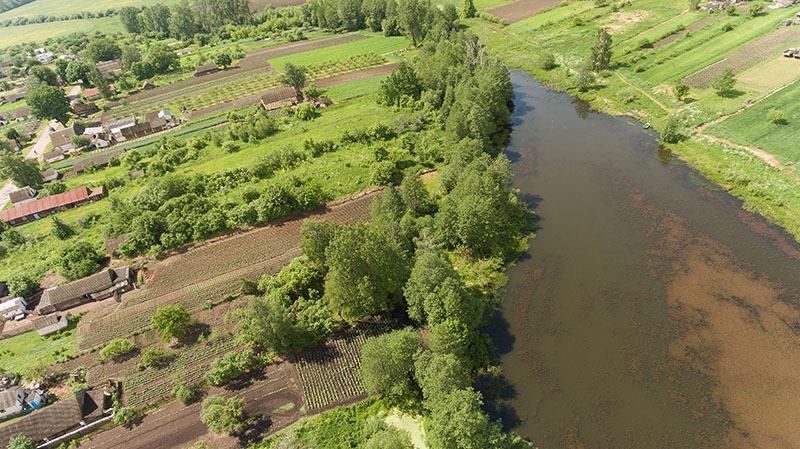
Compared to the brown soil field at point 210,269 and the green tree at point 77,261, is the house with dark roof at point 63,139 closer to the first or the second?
the green tree at point 77,261

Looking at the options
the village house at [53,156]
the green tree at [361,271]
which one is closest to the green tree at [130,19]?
the village house at [53,156]

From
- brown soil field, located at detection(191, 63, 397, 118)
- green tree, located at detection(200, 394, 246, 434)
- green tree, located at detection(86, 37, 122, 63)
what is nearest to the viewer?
green tree, located at detection(200, 394, 246, 434)

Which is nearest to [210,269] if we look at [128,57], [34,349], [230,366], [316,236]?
[230,366]

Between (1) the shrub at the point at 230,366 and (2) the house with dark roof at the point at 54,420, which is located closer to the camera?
(2) the house with dark roof at the point at 54,420

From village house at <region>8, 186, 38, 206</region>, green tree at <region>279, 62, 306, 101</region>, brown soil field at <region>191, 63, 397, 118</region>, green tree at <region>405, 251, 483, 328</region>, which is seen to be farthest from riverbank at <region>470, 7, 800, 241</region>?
village house at <region>8, 186, 38, 206</region>

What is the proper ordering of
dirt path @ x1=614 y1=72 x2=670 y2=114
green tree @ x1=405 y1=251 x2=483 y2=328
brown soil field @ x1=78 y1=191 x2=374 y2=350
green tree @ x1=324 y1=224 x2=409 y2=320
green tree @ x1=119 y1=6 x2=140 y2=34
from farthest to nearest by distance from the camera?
green tree @ x1=119 y1=6 x2=140 y2=34
dirt path @ x1=614 y1=72 x2=670 y2=114
brown soil field @ x1=78 y1=191 x2=374 y2=350
green tree @ x1=324 y1=224 x2=409 y2=320
green tree @ x1=405 y1=251 x2=483 y2=328

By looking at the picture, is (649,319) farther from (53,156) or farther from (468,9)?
(468,9)

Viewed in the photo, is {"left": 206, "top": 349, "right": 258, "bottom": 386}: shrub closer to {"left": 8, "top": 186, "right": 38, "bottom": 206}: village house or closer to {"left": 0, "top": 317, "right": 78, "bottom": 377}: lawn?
{"left": 0, "top": 317, "right": 78, "bottom": 377}: lawn
